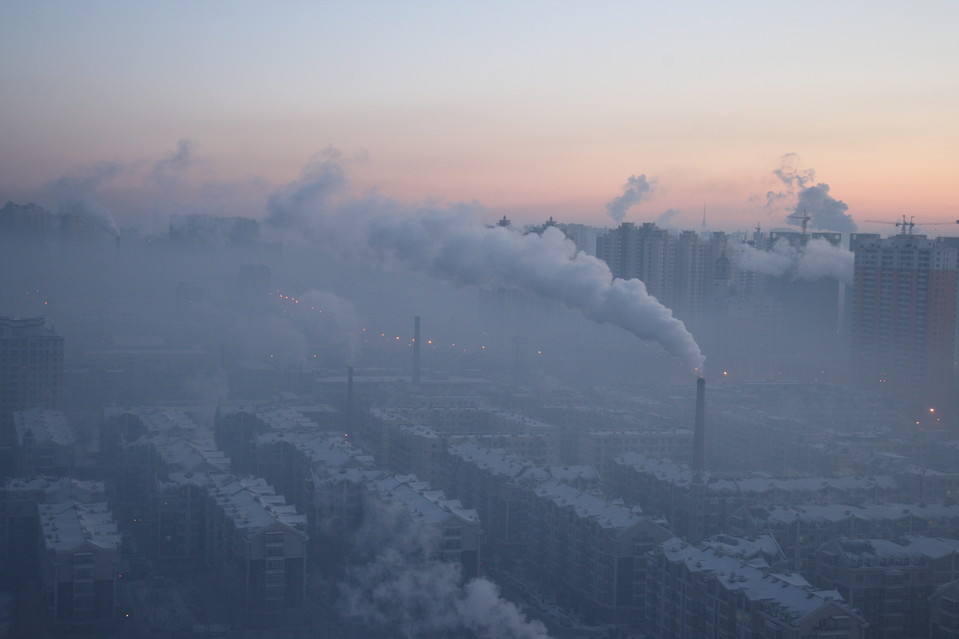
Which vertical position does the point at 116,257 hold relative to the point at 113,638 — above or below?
above

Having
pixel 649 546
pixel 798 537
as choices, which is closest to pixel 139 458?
pixel 649 546

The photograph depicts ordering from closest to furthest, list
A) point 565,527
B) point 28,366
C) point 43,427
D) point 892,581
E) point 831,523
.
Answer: point 892,581
point 831,523
point 565,527
point 43,427
point 28,366

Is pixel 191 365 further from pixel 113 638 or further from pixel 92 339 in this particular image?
pixel 113 638

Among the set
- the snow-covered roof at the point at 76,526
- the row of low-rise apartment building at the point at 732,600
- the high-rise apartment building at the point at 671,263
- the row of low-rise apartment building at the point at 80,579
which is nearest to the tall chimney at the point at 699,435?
the row of low-rise apartment building at the point at 732,600

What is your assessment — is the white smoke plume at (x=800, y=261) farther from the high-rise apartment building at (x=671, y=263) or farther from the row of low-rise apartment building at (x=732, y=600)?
the row of low-rise apartment building at (x=732, y=600)

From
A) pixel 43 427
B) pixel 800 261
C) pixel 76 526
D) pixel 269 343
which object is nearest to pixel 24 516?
pixel 76 526

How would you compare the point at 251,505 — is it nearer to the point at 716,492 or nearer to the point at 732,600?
the point at 732,600

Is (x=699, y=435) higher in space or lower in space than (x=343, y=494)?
higher
